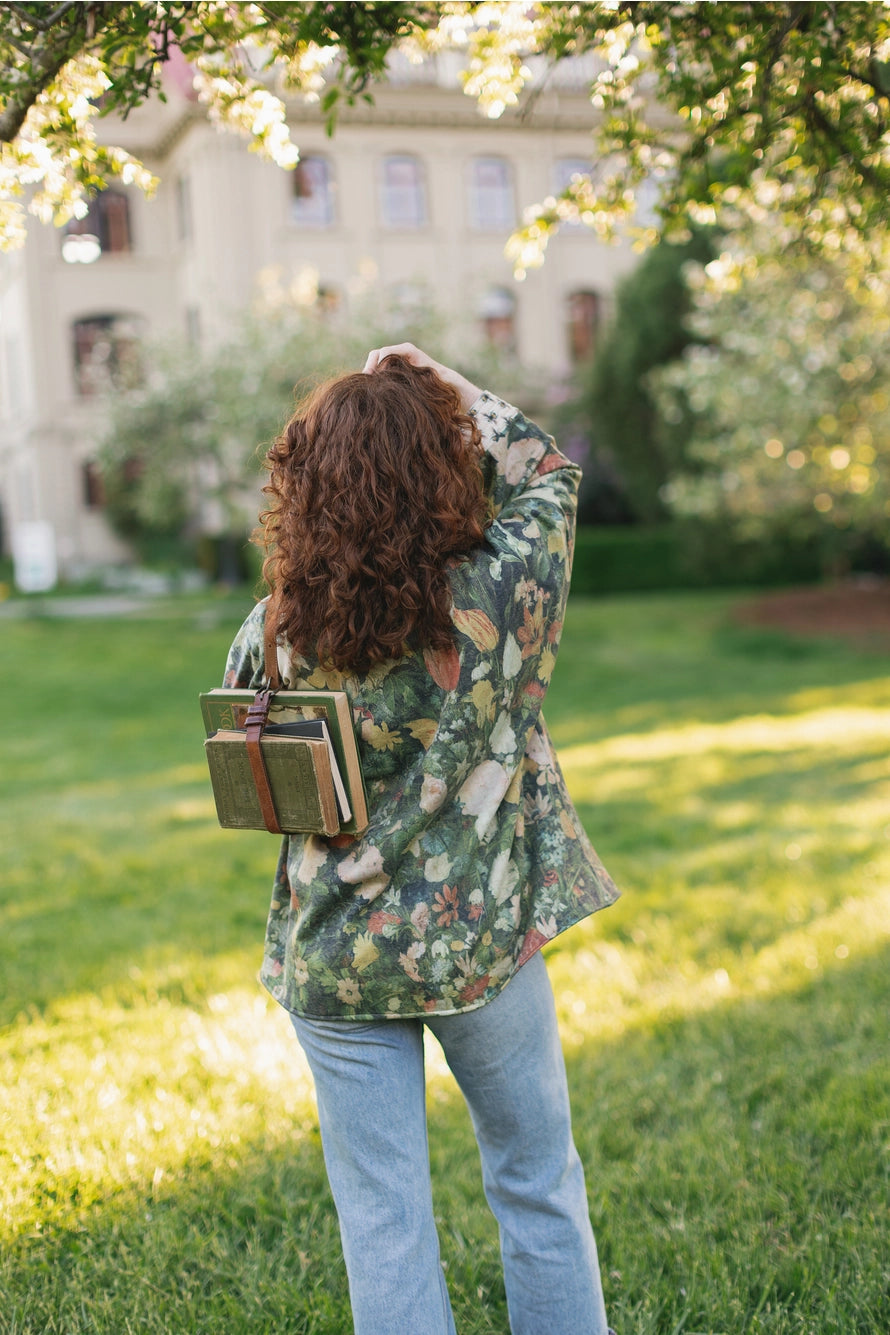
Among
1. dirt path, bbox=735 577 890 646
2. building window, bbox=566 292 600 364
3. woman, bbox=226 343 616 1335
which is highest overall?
building window, bbox=566 292 600 364

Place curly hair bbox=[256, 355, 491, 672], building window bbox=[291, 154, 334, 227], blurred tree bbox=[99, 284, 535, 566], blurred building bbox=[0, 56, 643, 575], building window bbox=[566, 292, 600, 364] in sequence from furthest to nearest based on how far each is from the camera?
1. building window bbox=[566, 292, 600, 364]
2. building window bbox=[291, 154, 334, 227]
3. blurred building bbox=[0, 56, 643, 575]
4. blurred tree bbox=[99, 284, 535, 566]
5. curly hair bbox=[256, 355, 491, 672]

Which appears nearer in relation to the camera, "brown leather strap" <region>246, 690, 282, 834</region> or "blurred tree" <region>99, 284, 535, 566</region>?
"brown leather strap" <region>246, 690, 282, 834</region>

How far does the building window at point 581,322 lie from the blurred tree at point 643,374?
558 centimetres

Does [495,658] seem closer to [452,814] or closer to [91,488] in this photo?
[452,814]

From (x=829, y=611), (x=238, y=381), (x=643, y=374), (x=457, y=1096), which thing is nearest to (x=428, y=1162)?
(x=457, y=1096)

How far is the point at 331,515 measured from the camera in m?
1.92

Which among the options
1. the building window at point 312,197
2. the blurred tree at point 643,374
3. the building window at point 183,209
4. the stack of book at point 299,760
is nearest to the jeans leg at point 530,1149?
the stack of book at point 299,760

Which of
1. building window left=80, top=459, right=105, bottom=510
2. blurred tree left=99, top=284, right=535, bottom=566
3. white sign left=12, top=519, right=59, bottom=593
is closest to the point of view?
blurred tree left=99, top=284, right=535, bottom=566

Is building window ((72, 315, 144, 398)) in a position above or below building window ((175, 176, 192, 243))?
below

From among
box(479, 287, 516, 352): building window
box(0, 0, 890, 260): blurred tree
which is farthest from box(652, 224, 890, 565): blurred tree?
box(479, 287, 516, 352): building window

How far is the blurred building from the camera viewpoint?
83.7 ft

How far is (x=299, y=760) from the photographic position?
197cm

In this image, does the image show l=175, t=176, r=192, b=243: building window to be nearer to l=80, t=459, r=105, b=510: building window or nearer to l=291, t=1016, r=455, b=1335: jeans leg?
l=80, t=459, r=105, b=510: building window

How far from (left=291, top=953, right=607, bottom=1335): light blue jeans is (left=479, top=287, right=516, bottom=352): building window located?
2694 centimetres
